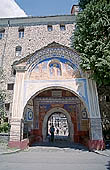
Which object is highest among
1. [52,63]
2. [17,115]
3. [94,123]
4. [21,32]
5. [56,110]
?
[21,32]

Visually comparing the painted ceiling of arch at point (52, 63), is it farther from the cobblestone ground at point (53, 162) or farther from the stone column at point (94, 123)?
the cobblestone ground at point (53, 162)

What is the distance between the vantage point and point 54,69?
1009 centimetres

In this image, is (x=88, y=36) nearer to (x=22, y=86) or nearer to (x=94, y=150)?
(x=22, y=86)

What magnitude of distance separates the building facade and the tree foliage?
2.38ft

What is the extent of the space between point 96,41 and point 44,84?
177 inches

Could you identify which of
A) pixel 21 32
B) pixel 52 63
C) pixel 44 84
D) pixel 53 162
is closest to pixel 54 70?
pixel 52 63

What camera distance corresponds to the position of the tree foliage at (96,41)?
861 centimetres

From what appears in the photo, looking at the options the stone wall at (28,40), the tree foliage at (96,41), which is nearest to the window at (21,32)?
the stone wall at (28,40)

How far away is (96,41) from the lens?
916 centimetres

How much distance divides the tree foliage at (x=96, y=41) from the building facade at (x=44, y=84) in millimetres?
725

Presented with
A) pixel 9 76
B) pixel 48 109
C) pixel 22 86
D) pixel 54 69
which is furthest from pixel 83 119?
pixel 9 76

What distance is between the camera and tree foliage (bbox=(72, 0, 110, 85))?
861 cm

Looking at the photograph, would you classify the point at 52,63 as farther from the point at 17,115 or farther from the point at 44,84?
the point at 17,115

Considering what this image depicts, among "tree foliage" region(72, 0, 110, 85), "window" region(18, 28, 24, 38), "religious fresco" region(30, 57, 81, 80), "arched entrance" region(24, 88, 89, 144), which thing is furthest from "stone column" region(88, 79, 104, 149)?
"window" region(18, 28, 24, 38)
